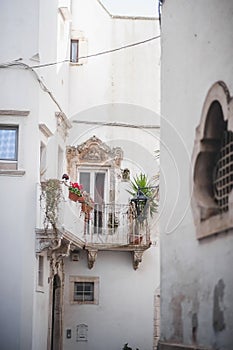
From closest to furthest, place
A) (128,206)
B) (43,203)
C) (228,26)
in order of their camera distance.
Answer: (228,26)
(43,203)
(128,206)

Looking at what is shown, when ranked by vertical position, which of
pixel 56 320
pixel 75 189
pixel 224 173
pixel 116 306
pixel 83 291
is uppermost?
pixel 75 189

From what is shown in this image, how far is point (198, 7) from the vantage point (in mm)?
10781

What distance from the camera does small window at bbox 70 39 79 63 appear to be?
2347cm

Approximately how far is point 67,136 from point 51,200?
176 inches

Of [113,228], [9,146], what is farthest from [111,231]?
[9,146]

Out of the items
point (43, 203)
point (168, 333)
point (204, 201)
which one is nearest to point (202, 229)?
point (204, 201)

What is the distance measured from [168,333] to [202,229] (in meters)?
2.20

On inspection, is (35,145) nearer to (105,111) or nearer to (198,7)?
(105,111)

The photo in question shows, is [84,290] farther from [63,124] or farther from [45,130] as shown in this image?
[45,130]

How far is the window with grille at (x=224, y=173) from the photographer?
9820 millimetres

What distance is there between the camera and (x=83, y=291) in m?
22.1

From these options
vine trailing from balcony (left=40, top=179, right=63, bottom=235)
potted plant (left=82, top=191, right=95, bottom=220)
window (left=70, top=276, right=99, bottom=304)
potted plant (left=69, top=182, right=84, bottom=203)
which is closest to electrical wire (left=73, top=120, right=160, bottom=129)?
potted plant (left=82, top=191, right=95, bottom=220)

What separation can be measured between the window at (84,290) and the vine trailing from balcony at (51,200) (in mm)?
3738

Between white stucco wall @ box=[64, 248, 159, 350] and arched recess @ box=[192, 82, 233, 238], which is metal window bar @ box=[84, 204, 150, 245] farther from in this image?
arched recess @ box=[192, 82, 233, 238]
